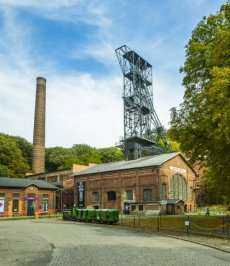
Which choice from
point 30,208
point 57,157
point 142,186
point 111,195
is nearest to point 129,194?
point 142,186

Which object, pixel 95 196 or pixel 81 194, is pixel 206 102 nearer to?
pixel 95 196

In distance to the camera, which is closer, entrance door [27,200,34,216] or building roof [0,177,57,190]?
building roof [0,177,57,190]

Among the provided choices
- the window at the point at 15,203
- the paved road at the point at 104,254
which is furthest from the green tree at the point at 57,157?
the paved road at the point at 104,254

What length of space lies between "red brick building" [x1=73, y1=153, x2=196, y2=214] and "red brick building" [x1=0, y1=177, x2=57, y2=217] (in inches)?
223

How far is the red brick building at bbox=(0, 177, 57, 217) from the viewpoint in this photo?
5847cm

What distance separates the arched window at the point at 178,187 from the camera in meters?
59.3

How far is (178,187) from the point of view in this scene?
201 feet

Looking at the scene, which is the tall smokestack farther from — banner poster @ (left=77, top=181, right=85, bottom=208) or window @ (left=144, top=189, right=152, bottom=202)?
window @ (left=144, top=189, right=152, bottom=202)

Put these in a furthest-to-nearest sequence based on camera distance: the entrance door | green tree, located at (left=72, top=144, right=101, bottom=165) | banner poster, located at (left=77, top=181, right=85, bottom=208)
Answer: green tree, located at (left=72, top=144, right=101, bottom=165) → banner poster, located at (left=77, top=181, right=85, bottom=208) → the entrance door

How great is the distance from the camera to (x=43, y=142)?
269ft

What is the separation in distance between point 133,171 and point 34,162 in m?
32.8

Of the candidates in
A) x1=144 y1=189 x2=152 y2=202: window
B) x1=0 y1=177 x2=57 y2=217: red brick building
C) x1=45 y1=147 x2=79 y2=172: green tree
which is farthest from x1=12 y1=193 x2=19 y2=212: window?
x1=45 y1=147 x2=79 y2=172: green tree

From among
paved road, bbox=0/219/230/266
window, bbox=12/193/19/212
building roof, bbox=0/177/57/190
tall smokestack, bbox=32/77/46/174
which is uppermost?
tall smokestack, bbox=32/77/46/174

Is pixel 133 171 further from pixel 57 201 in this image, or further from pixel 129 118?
pixel 57 201
